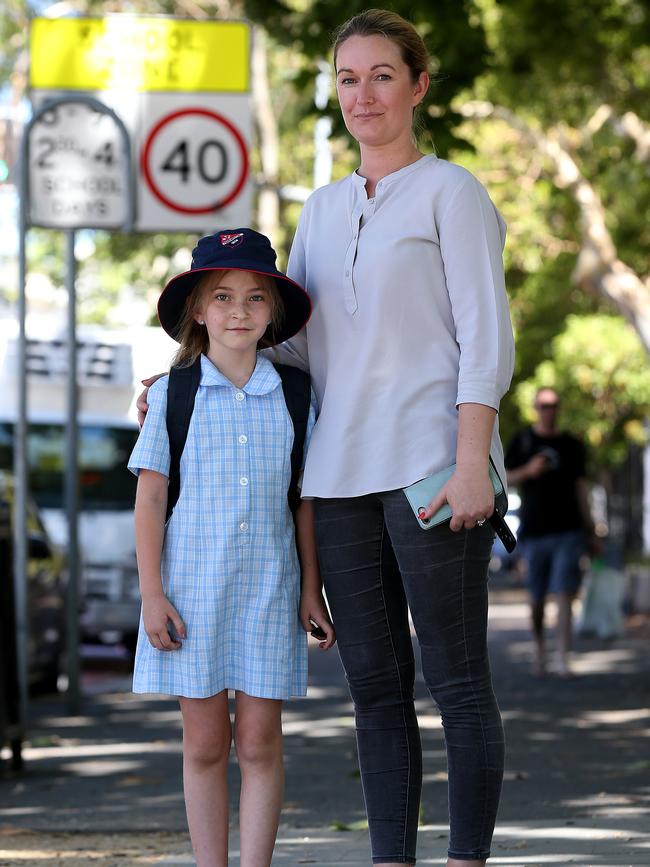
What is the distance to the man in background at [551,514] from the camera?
480 inches

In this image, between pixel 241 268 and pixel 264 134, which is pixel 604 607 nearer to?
pixel 264 134

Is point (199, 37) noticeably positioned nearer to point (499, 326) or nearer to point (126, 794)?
point (126, 794)

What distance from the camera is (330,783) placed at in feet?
24.5

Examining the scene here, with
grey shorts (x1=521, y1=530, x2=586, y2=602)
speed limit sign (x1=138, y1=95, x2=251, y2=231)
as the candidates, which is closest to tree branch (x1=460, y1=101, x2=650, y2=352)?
grey shorts (x1=521, y1=530, x2=586, y2=602)

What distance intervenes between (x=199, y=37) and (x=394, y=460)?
6692mm

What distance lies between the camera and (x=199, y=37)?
33.4 ft

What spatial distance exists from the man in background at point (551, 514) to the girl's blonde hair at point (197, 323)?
7.90 meters

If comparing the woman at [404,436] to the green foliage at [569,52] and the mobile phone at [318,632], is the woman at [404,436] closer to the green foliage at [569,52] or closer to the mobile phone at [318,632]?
the mobile phone at [318,632]

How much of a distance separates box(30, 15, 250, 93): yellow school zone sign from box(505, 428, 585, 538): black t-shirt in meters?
3.67

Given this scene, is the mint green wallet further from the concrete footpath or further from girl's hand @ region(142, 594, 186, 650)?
the concrete footpath

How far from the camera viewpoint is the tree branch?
19453 millimetres

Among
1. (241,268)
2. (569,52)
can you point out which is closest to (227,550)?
(241,268)

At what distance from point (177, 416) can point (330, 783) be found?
3662 millimetres

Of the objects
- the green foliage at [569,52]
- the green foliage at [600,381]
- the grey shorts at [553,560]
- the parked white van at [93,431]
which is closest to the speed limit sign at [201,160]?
the green foliage at [569,52]
